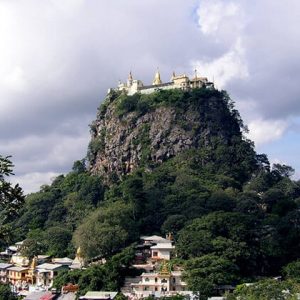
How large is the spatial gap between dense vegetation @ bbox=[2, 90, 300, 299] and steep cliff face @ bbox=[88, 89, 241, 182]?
1.13ft

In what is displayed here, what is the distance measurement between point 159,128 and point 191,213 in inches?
921

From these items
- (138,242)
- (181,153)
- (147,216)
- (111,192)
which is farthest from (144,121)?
(138,242)

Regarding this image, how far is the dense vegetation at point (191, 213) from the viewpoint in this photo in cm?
5138

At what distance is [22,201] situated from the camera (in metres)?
10.5

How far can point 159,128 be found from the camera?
8188cm

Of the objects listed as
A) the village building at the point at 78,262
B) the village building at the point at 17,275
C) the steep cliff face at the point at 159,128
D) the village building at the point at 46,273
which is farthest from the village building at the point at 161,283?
the steep cliff face at the point at 159,128

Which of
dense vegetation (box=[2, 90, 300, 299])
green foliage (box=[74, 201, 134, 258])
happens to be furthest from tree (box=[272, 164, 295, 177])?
green foliage (box=[74, 201, 134, 258])

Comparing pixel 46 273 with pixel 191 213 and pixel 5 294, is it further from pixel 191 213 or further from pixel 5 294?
pixel 191 213

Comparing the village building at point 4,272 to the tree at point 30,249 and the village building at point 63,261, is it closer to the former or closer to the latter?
the tree at point 30,249

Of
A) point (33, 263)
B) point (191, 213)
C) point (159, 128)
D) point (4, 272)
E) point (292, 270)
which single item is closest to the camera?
point (292, 270)

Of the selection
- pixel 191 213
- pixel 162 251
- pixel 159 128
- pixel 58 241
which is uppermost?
pixel 159 128

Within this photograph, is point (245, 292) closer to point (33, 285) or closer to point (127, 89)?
point (33, 285)

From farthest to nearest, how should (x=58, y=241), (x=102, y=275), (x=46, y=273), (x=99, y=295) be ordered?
(x=58, y=241) → (x=46, y=273) → (x=102, y=275) → (x=99, y=295)

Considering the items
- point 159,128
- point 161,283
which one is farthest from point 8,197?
point 159,128
